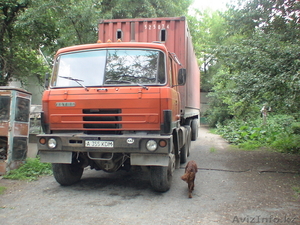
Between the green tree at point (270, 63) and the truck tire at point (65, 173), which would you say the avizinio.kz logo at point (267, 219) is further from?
the truck tire at point (65, 173)

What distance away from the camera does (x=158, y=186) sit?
4.79 m

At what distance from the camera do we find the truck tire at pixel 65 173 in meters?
5.13

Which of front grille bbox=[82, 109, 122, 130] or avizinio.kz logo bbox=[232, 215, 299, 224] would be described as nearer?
avizinio.kz logo bbox=[232, 215, 299, 224]

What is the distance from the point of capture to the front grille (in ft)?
15.0

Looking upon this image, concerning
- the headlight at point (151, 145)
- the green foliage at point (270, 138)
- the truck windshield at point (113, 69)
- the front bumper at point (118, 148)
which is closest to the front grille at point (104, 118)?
the front bumper at point (118, 148)

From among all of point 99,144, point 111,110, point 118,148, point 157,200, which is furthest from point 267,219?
point 111,110

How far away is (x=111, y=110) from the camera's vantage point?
459 cm

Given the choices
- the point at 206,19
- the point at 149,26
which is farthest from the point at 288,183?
the point at 206,19

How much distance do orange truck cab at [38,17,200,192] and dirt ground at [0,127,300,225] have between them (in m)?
0.45

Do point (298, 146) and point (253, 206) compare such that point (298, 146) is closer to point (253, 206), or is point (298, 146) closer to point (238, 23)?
point (238, 23)

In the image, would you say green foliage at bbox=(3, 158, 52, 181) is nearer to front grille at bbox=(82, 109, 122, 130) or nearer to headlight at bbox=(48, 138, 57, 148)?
headlight at bbox=(48, 138, 57, 148)

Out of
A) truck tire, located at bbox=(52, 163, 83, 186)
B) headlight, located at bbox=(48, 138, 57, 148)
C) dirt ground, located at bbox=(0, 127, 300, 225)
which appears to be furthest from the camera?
truck tire, located at bbox=(52, 163, 83, 186)

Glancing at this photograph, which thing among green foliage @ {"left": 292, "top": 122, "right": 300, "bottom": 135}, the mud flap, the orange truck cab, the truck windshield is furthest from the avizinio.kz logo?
green foliage @ {"left": 292, "top": 122, "right": 300, "bottom": 135}

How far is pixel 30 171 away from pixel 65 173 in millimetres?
1470
